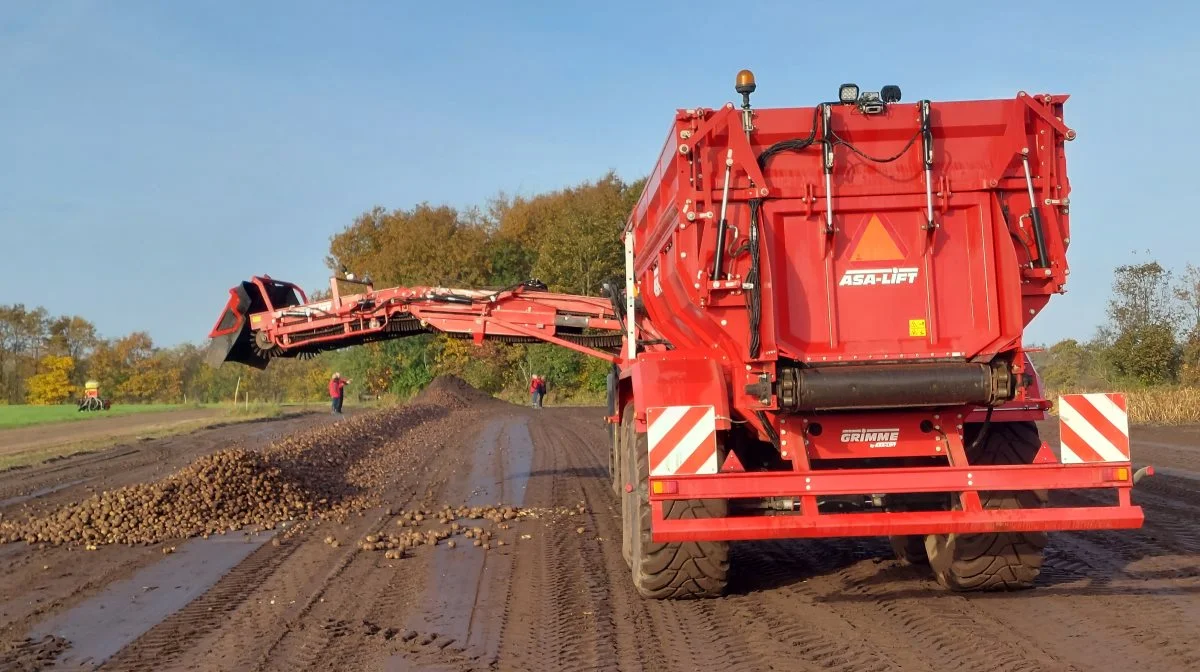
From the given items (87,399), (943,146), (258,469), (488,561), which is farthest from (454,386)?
(943,146)

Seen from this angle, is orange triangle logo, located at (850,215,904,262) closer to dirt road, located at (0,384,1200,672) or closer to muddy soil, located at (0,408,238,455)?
dirt road, located at (0,384,1200,672)

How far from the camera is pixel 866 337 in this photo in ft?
21.1

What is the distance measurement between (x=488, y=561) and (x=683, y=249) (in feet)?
11.7

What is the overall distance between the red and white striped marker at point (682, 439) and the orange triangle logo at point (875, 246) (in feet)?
4.61

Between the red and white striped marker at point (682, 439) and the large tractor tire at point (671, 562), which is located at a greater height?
the red and white striped marker at point (682, 439)

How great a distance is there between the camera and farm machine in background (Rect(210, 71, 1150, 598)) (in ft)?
19.8

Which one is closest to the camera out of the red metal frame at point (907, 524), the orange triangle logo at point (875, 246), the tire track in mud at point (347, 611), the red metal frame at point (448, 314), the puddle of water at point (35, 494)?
the tire track in mud at point (347, 611)

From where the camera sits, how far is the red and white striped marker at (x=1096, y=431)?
6.30m

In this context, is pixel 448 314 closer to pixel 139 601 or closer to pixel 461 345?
pixel 139 601

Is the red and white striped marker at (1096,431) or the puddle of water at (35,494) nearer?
the red and white striped marker at (1096,431)

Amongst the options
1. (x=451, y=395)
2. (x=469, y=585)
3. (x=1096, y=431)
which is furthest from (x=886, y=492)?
(x=451, y=395)

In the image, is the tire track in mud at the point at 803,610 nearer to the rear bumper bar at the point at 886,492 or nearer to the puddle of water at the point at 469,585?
the rear bumper bar at the point at 886,492

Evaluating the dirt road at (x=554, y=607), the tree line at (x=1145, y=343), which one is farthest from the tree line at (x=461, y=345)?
the dirt road at (x=554, y=607)

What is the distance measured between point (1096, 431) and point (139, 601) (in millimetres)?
6639
